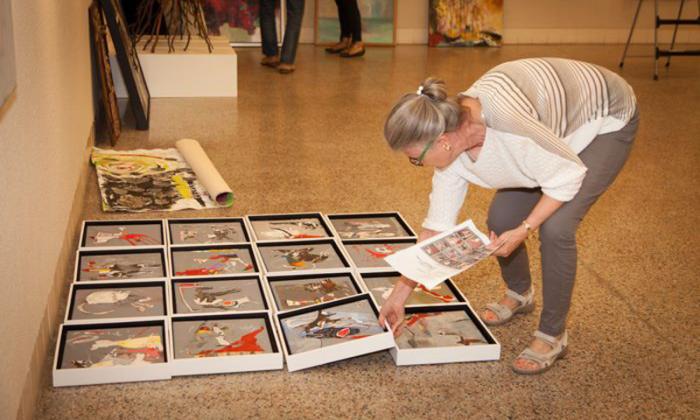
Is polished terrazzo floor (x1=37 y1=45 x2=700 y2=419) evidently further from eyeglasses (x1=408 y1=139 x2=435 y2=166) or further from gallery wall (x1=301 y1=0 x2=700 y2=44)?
gallery wall (x1=301 y1=0 x2=700 y2=44)

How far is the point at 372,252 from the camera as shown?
2.88m

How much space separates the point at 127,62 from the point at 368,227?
6.19 feet

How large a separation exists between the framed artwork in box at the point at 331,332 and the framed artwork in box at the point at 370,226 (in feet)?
1.87

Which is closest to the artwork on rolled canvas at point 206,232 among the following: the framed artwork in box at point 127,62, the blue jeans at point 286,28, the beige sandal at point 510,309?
the beige sandal at point 510,309

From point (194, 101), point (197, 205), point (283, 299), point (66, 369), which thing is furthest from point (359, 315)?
point (194, 101)

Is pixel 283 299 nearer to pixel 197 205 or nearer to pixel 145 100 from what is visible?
pixel 197 205

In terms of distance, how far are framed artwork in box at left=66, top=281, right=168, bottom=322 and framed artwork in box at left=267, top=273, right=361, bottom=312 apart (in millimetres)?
334

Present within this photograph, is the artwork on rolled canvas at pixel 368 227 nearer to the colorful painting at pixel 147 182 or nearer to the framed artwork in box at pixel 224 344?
the colorful painting at pixel 147 182

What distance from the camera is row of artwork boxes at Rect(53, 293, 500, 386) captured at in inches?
84.4

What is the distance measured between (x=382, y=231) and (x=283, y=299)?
2.22 ft

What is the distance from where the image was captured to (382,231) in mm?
3092

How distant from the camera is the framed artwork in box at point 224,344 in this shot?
2172mm

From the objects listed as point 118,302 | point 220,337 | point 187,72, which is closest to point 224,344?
point 220,337

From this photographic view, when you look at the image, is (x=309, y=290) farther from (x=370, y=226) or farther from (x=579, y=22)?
(x=579, y=22)
